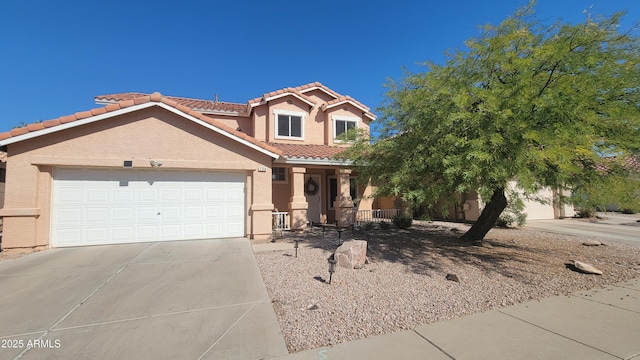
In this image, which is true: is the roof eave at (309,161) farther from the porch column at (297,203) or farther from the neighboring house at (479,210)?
the neighboring house at (479,210)

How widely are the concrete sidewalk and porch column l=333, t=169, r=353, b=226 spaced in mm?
8611

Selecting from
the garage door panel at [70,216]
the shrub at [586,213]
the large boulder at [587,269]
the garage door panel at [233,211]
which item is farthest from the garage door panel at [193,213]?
the shrub at [586,213]

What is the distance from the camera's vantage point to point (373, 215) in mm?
15000

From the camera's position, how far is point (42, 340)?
11.5ft

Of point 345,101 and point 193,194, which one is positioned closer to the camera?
point 193,194

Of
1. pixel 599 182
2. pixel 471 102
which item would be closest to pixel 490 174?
pixel 471 102

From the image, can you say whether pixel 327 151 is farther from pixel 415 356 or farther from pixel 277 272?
pixel 415 356

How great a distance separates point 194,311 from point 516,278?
250 inches

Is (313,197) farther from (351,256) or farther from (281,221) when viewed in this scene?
(351,256)

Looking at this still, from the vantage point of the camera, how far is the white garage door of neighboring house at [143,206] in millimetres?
8578

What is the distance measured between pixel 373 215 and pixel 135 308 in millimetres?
12084

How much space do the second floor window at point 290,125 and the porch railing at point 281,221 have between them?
4.65 metres

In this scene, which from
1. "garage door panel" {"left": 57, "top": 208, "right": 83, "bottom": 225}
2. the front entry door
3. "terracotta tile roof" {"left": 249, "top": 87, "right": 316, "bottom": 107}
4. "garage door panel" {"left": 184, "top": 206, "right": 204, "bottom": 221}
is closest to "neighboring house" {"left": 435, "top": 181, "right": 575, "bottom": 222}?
the front entry door

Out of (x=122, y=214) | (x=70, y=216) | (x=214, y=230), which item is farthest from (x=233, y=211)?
(x=70, y=216)
